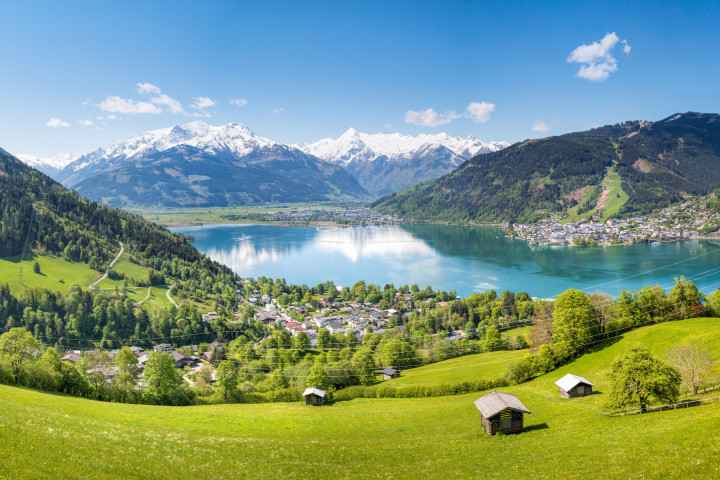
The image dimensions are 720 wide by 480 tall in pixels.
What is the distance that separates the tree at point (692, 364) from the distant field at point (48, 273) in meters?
84.3

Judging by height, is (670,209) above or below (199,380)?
above

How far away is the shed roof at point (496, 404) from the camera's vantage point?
17484mm

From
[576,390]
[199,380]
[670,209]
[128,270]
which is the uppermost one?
[670,209]

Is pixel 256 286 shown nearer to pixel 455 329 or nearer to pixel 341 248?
pixel 455 329

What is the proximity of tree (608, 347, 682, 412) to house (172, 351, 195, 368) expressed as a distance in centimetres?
4960

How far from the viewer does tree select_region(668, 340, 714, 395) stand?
20.6 m

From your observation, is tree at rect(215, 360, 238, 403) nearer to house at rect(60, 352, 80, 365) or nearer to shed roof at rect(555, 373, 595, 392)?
house at rect(60, 352, 80, 365)

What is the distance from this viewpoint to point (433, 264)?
385 ft

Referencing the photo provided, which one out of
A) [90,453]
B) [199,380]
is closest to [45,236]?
[199,380]

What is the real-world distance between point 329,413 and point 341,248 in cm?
12806

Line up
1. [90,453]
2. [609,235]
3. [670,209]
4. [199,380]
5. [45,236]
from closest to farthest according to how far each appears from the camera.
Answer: [90,453], [199,380], [45,236], [609,235], [670,209]

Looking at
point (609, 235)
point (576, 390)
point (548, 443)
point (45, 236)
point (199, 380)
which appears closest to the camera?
point (548, 443)

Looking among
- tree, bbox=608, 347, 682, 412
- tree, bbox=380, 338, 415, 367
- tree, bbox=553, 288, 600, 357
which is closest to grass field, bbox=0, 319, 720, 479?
tree, bbox=608, 347, 682, 412

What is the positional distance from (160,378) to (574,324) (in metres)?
37.5
